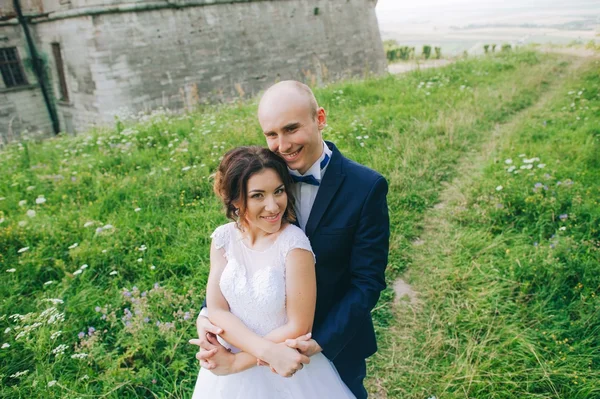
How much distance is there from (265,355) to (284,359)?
0.27 feet

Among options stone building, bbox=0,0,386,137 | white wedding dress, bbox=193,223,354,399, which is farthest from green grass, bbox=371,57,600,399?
stone building, bbox=0,0,386,137

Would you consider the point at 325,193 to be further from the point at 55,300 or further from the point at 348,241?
the point at 55,300

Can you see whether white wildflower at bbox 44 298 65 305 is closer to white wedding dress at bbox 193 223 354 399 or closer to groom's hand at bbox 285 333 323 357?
white wedding dress at bbox 193 223 354 399

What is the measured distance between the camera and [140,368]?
2752mm

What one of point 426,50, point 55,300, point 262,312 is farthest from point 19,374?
point 426,50

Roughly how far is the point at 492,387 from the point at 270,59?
13.2 metres

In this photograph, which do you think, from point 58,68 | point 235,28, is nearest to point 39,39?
point 58,68

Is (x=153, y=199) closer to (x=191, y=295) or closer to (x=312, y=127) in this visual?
(x=191, y=295)

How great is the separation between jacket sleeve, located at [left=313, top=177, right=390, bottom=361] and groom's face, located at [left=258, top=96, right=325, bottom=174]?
0.36 metres

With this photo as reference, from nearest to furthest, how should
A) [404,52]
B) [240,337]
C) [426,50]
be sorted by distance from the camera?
[240,337] → [426,50] → [404,52]

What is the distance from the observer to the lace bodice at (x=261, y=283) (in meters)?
1.68

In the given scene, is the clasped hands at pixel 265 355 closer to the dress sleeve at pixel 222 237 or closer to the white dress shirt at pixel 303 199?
the dress sleeve at pixel 222 237

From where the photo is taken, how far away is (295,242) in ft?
5.51

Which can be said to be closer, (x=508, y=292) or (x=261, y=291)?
(x=261, y=291)
